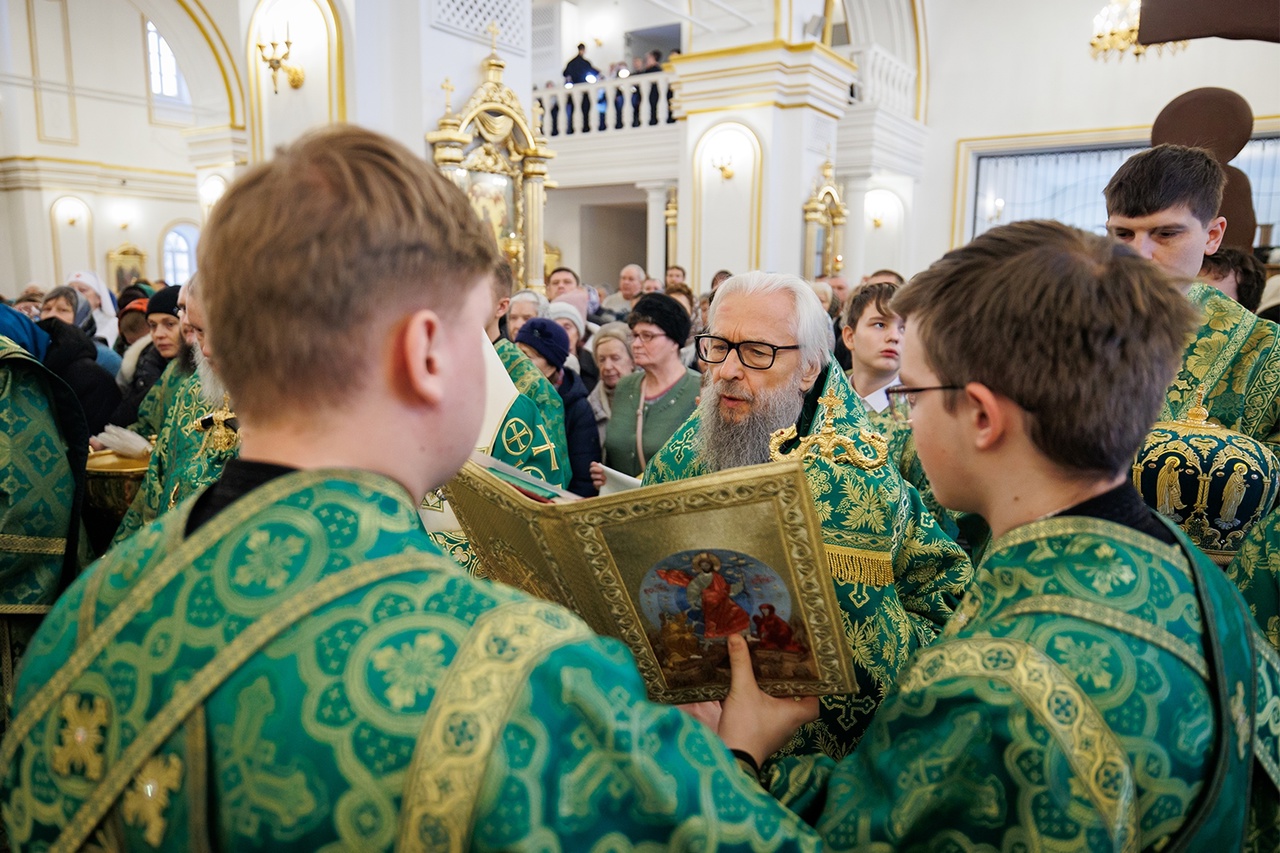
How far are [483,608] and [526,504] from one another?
0.40 m

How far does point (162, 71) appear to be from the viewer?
20328 mm

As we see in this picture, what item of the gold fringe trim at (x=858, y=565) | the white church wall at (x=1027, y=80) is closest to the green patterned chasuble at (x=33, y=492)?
the gold fringe trim at (x=858, y=565)

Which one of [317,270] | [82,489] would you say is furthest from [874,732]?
[82,489]

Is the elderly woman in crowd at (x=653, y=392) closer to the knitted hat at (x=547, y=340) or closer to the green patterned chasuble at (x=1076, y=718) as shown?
the knitted hat at (x=547, y=340)

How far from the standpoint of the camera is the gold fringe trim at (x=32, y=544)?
7.82ft

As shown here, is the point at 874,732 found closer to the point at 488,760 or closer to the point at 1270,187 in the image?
the point at 488,760

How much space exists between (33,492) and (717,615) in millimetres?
2062

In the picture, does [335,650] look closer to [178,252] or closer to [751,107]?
[751,107]

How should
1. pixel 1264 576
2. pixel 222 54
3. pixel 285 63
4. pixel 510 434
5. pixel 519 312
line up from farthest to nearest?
pixel 222 54
pixel 285 63
pixel 519 312
pixel 510 434
pixel 1264 576

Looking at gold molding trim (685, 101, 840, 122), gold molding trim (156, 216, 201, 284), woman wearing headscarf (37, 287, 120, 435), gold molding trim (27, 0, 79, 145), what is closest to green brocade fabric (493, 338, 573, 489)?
woman wearing headscarf (37, 287, 120, 435)

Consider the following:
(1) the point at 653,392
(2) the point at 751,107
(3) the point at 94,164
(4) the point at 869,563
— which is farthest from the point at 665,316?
(3) the point at 94,164

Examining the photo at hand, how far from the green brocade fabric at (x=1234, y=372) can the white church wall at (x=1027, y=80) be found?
46.1ft

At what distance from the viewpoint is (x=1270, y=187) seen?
47.9 ft

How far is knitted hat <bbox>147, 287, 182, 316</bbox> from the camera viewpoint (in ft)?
13.3
